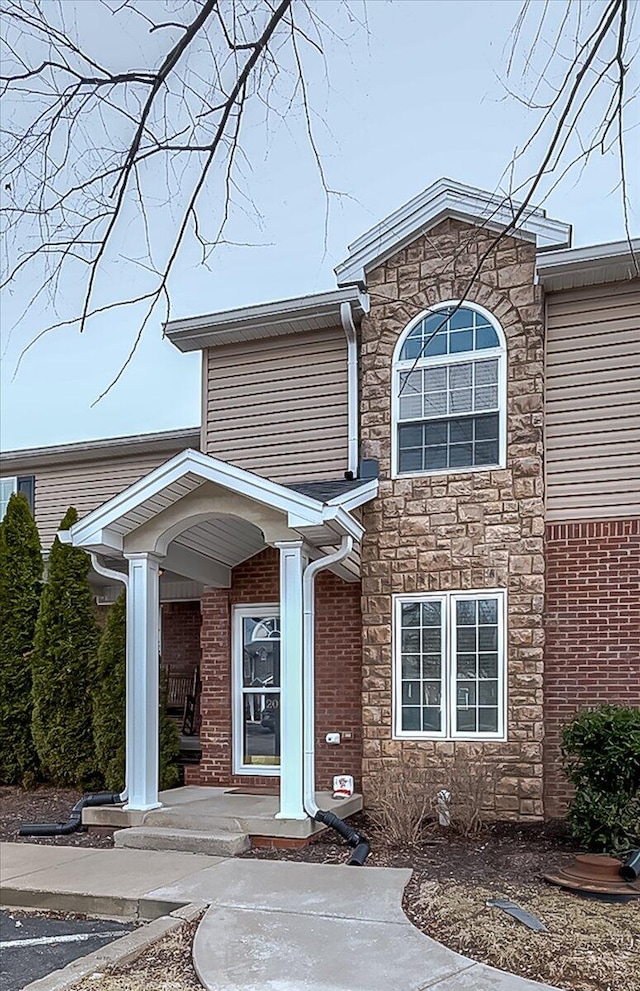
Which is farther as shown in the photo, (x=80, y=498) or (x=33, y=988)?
(x=80, y=498)

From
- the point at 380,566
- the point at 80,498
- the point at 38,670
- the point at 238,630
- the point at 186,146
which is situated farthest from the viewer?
the point at 80,498

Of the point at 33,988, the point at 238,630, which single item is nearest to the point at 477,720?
the point at 238,630

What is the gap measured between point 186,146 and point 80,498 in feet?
38.8

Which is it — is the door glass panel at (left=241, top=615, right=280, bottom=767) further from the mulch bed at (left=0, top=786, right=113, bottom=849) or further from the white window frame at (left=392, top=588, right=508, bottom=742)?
the mulch bed at (left=0, top=786, right=113, bottom=849)

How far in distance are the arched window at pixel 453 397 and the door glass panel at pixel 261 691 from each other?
2427mm

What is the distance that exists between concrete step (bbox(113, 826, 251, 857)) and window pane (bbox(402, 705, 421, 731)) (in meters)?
2.12

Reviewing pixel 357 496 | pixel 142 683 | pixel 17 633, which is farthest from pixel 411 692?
pixel 17 633

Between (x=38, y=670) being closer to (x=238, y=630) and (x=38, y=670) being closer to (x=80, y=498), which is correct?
(x=238, y=630)

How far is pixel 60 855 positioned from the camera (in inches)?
313

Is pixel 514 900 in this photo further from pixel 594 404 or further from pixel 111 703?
pixel 111 703

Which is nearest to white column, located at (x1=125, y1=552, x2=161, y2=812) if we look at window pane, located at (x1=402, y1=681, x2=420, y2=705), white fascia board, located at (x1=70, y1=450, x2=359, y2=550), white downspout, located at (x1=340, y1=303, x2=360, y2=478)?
white fascia board, located at (x1=70, y1=450, x2=359, y2=550)

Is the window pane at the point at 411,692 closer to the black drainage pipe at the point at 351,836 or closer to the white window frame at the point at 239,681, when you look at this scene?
the black drainage pipe at the point at 351,836

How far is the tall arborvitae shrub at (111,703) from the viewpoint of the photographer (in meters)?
10.6

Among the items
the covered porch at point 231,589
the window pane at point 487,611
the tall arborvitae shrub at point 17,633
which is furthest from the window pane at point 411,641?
the tall arborvitae shrub at point 17,633
